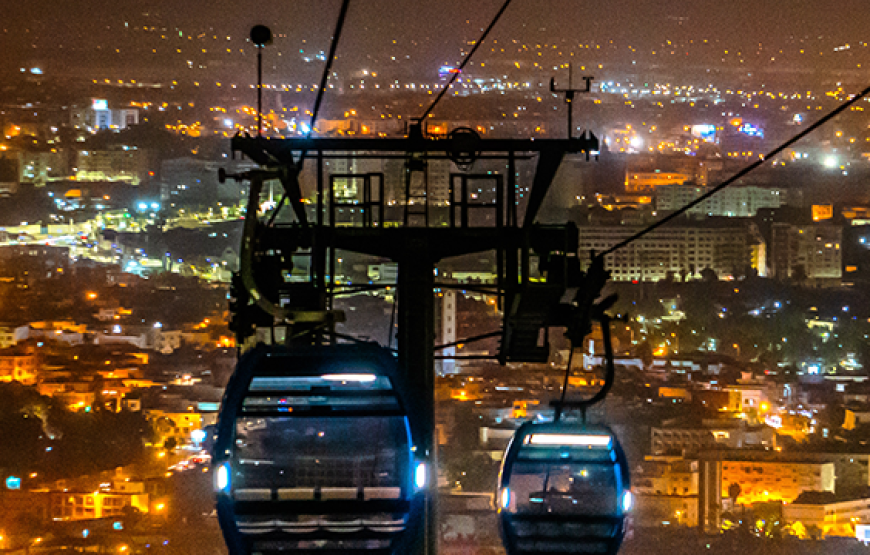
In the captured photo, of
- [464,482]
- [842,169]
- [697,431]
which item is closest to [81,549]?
[464,482]

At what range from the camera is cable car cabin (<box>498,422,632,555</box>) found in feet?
8.36

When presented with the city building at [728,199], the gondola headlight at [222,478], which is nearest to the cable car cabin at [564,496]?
the gondola headlight at [222,478]

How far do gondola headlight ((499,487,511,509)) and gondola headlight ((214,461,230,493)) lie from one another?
857mm

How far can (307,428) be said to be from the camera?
2.39 m

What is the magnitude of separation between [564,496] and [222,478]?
3.67 feet

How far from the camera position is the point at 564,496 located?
269 cm

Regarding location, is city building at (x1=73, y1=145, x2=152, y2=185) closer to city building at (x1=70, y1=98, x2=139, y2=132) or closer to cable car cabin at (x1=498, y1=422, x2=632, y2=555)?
city building at (x1=70, y1=98, x2=139, y2=132)

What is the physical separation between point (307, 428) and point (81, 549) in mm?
13670

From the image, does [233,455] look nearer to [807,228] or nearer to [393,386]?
[393,386]

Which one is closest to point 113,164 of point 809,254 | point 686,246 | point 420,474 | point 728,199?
point 686,246

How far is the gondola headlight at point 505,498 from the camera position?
256 cm

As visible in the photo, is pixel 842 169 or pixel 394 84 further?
pixel 394 84

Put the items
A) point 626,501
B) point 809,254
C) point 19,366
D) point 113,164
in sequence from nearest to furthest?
1. point 626,501
2. point 19,366
3. point 809,254
4. point 113,164

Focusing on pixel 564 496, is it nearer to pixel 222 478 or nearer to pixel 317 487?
pixel 317 487
